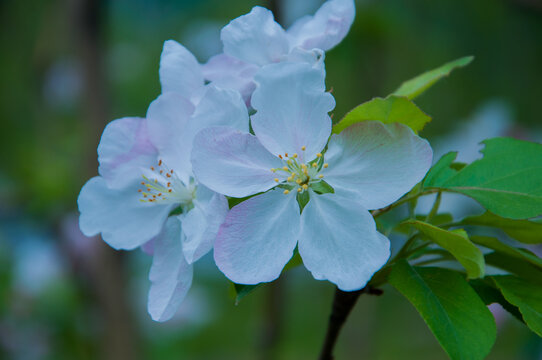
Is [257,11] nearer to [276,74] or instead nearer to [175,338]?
[276,74]

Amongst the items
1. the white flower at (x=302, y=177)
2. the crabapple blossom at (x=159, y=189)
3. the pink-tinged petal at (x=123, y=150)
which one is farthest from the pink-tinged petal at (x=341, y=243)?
the pink-tinged petal at (x=123, y=150)

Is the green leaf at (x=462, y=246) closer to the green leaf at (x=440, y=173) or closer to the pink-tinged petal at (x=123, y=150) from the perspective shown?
the green leaf at (x=440, y=173)

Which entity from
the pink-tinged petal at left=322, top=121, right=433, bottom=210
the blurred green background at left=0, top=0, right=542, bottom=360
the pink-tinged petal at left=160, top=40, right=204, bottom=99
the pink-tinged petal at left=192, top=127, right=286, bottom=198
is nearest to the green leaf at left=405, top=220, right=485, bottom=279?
the pink-tinged petal at left=322, top=121, right=433, bottom=210

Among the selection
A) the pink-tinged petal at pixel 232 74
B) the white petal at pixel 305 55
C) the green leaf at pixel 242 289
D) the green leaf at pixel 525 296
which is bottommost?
the green leaf at pixel 525 296

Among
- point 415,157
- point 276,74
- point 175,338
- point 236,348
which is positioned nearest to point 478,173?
point 415,157

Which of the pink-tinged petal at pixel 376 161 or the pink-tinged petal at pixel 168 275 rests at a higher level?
the pink-tinged petal at pixel 376 161

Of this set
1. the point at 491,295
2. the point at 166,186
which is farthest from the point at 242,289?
the point at 491,295

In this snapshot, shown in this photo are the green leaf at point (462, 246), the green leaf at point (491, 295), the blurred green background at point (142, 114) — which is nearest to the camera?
the green leaf at point (462, 246)

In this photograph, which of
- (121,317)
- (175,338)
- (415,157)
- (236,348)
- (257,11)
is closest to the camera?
(415,157)
